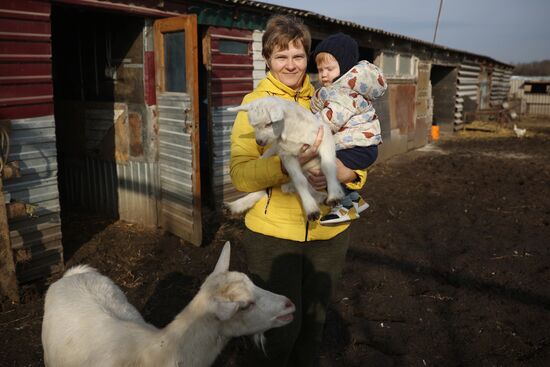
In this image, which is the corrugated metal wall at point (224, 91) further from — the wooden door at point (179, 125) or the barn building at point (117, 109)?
the wooden door at point (179, 125)

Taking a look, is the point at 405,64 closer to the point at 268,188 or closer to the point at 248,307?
the point at 268,188

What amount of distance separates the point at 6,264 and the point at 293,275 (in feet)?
11.6

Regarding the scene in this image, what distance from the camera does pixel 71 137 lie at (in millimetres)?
7801

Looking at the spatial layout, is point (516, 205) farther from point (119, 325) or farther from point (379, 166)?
point (119, 325)

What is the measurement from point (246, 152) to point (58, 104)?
260 inches

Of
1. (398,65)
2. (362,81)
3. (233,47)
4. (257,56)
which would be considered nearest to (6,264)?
(362,81)

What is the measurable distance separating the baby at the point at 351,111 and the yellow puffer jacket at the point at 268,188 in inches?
8.8

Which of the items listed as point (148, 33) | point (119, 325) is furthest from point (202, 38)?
point (119, 325)

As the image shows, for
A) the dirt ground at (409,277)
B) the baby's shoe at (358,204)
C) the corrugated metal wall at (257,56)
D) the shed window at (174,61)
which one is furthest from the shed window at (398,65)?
the baby's shoe at (358,204)

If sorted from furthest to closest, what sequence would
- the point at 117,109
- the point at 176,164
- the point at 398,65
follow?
the point at 398,65 → the point at 117,109 → the point at 176,164

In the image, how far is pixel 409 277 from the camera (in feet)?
17.9

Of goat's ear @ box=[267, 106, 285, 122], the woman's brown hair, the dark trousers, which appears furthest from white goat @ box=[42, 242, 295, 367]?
the woman's brown hair

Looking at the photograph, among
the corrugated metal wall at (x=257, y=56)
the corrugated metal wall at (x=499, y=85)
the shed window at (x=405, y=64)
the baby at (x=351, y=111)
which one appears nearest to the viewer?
the baby at (x=351, y=111)

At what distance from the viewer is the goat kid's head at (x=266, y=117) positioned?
2260 millimetres
